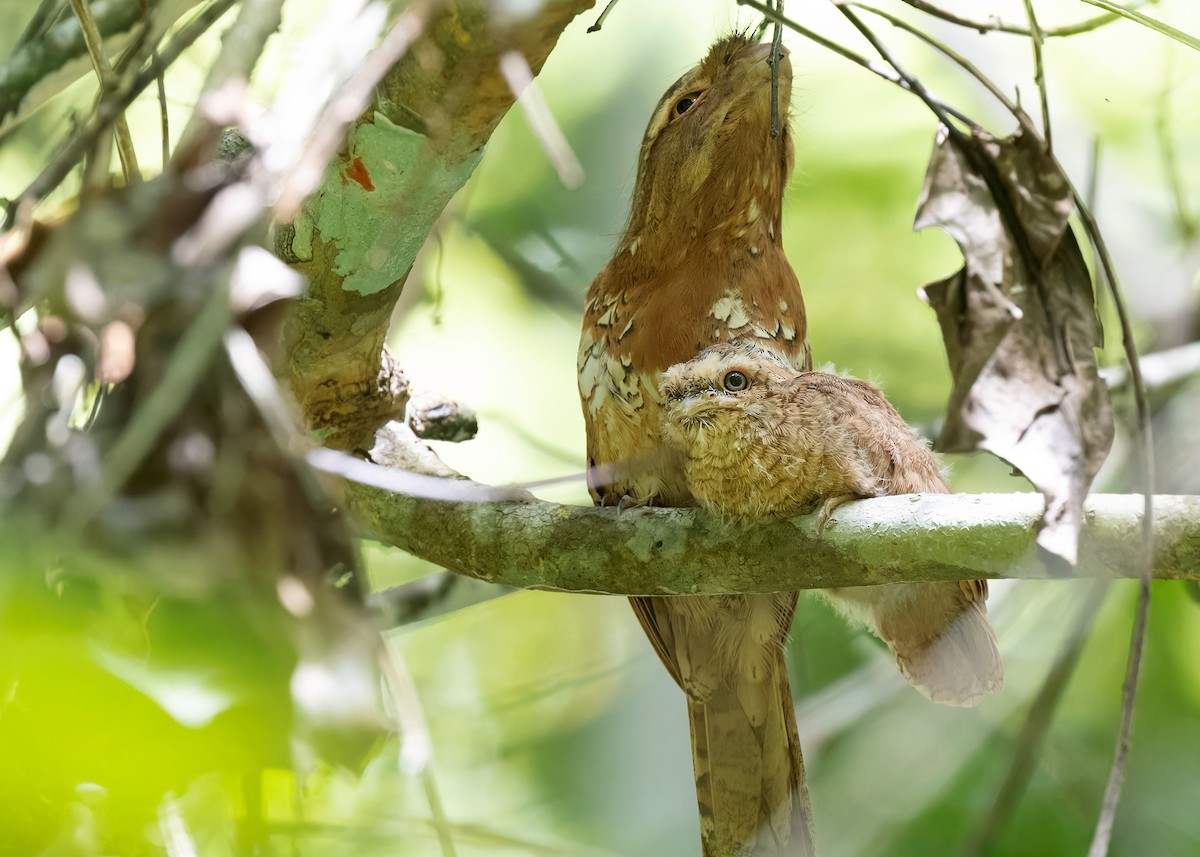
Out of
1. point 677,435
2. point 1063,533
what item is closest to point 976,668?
point 1063,533

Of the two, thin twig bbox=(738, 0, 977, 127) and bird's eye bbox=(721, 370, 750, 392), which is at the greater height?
thin twig bbox=(738, 0, 977, 127)

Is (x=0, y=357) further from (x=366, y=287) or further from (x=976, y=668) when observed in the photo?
(x=976, y=668)

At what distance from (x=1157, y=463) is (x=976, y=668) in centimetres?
160

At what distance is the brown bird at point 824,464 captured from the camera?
1.76m

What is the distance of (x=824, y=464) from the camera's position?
5.72 ft

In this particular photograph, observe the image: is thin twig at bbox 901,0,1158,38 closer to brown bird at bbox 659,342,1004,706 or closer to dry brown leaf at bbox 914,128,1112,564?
dry brown leaf at bbox 914,128,1112,564

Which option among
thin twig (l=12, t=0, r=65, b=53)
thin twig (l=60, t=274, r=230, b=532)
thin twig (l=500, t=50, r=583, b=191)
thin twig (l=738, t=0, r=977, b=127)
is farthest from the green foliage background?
thin twig (l=500, t=50, r=583, b=191)

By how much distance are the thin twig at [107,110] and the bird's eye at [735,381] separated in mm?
1180

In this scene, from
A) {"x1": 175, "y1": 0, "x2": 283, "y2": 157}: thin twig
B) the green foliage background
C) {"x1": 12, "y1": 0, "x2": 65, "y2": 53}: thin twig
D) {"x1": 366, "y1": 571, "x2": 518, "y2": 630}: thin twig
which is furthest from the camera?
the green foliage background

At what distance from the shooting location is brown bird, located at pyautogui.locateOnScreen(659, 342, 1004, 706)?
5.76 feet

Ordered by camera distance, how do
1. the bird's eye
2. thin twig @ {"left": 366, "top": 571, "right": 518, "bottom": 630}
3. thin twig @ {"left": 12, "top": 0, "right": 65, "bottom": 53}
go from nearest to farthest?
the bird's eye, thin twig @ {"left": 12, "top": 0, "right": 65, "bottom": 53}, thin twig @ {"left": 366, "top": 571, "right": 518, "bottom": 630}

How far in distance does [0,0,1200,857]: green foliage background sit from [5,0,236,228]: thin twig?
465mm

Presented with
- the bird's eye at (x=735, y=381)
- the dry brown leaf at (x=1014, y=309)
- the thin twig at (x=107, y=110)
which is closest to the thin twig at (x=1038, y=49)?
the dry brown leaf at (x=1014, y=309)

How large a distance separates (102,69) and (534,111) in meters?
0.85
